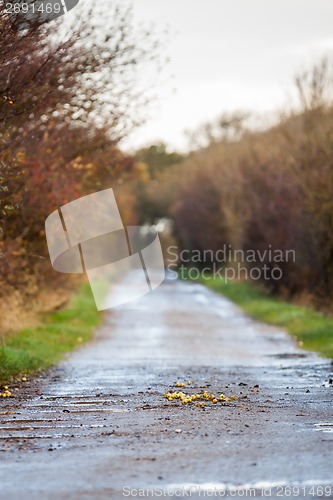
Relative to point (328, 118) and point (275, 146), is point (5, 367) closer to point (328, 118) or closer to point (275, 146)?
point (328, 118)

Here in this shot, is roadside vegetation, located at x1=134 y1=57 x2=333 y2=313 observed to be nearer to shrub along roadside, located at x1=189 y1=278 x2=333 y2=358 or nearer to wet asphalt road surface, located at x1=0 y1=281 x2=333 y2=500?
shrub along roadside, located at x1=189 y1=278 x2=333 y2=358

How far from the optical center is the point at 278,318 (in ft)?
101

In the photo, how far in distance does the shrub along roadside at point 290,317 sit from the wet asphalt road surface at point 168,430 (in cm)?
219

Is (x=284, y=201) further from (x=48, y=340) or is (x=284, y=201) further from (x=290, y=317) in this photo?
(x=48, y=340)

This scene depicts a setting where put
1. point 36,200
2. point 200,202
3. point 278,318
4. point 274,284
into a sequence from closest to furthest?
point 36,200, point 278,318, point 274,284, point 200,202

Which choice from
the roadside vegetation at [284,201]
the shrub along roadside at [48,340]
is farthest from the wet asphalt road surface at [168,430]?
the roadside vegetation at [284,201]

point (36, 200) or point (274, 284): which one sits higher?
point (36, 200)

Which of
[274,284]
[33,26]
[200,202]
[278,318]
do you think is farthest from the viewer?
[200,202]

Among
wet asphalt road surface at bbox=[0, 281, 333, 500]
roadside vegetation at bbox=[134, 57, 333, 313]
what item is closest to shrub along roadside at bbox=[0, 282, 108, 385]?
wet asphalt road surface at bbox=[0, 281, 333, 500]

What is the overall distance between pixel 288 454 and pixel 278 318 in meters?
22.0

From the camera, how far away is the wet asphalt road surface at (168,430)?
25.4ft

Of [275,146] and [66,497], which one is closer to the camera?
[66,497]

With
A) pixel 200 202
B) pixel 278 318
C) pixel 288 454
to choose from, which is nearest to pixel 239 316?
pixel 278 318

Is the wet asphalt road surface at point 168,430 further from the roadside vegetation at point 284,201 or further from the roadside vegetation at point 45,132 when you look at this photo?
the roadside vegetation at point 284,201
